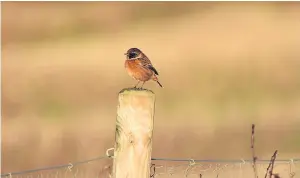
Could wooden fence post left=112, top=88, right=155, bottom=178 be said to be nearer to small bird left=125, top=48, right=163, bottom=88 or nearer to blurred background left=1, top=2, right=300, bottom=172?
small bird left=125, top=48, right=163, bottom=88

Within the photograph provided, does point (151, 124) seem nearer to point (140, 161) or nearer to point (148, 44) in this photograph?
point (140, 161)

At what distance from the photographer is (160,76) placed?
1722 centimetres

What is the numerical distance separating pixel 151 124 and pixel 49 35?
15.6 meters

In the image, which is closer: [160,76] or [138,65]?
[138,65]

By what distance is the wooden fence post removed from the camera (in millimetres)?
4820

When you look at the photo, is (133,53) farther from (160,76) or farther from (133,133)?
(160,76)

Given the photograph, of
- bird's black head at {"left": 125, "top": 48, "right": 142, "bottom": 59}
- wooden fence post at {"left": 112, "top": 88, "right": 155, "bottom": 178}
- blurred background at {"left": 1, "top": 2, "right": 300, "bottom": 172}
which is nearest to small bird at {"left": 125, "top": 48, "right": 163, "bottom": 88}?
bird's black head at {"left": 125, "top": 48, "right": 142, "bottom": 59}

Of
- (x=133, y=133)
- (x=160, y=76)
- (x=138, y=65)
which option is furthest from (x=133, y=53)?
(x=160, y=76)

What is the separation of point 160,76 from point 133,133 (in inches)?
488

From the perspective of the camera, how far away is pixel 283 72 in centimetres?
1812

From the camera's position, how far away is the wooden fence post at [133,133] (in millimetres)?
4820

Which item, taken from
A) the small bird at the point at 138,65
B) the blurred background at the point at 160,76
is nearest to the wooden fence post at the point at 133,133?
the small bird at the point at 138,65

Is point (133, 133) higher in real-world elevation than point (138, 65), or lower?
lower

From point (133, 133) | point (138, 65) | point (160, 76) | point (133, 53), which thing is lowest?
point (133, 133)
